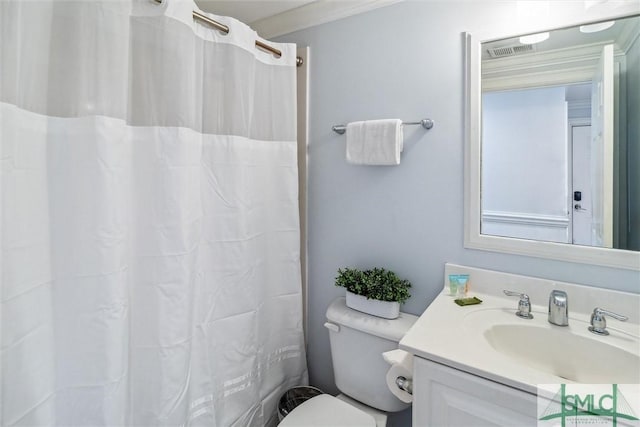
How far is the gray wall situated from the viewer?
1.29 m

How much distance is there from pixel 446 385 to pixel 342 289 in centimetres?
84

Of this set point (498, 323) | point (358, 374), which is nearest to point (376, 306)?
point (358, 374)

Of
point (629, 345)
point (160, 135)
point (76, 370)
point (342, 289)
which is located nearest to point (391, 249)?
point (342, 289)

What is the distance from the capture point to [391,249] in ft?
5.02

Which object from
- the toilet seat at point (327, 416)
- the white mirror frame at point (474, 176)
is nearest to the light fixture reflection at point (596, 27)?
the white mirror frame at point (474, 176)

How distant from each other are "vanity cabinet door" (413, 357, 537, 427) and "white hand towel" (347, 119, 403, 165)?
82cm

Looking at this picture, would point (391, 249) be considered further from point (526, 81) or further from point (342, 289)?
point (526, 81)

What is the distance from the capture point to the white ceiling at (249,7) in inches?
64.3

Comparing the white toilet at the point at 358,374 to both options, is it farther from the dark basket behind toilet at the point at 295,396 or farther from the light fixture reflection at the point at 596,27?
the light fixture reflection at the point at 596,27

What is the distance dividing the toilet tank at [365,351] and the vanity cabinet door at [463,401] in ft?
1.15

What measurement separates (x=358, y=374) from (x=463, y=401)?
2.00ft

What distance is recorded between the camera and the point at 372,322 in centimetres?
136

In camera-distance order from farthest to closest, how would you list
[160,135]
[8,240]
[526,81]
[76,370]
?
[526,81], [160,135], [76,370], [8,240]

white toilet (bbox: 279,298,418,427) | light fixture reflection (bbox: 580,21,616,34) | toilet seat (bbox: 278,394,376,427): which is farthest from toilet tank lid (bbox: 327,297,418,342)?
light fixture reflection (bbox: 580,21,616,34)
